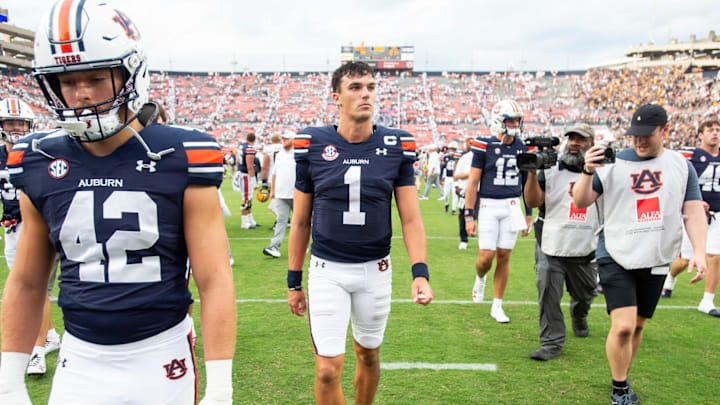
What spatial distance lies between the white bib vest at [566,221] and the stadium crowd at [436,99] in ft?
136

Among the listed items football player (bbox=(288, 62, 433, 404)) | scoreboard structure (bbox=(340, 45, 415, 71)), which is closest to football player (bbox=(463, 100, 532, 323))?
football player (bbox=(288, 62, 433, 404))

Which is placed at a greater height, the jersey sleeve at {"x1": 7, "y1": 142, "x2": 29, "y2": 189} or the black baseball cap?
the black baseball cap

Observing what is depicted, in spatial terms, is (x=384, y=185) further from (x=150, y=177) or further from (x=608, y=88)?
(x=608, y=88)

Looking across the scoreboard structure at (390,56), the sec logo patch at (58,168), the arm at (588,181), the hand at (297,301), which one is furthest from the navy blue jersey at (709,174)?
the scoreboard structure at (390,56)

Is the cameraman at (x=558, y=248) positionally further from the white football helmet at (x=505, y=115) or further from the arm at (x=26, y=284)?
the arm at (x=26, y=284)

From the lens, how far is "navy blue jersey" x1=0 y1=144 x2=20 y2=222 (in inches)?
179

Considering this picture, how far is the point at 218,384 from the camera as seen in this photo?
1.58 metres

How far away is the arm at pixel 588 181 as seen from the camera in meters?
3.41

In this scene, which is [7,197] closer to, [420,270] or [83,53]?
[83,53]

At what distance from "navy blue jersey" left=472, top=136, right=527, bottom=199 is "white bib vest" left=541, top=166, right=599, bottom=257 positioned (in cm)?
119

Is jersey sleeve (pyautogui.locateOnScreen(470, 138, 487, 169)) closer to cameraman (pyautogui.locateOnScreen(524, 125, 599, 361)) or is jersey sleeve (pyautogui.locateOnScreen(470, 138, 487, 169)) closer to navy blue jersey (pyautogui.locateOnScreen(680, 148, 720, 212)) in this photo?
cameraman (pyautogui.locateOnScreen(524, 125, 599, 361))

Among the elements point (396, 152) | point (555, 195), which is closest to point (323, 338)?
point (396, 152)

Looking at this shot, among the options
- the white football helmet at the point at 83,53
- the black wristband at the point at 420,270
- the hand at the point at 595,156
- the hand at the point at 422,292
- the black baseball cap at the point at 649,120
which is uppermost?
the white football helmet at the point at 83,53

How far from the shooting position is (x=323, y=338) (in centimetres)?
299
